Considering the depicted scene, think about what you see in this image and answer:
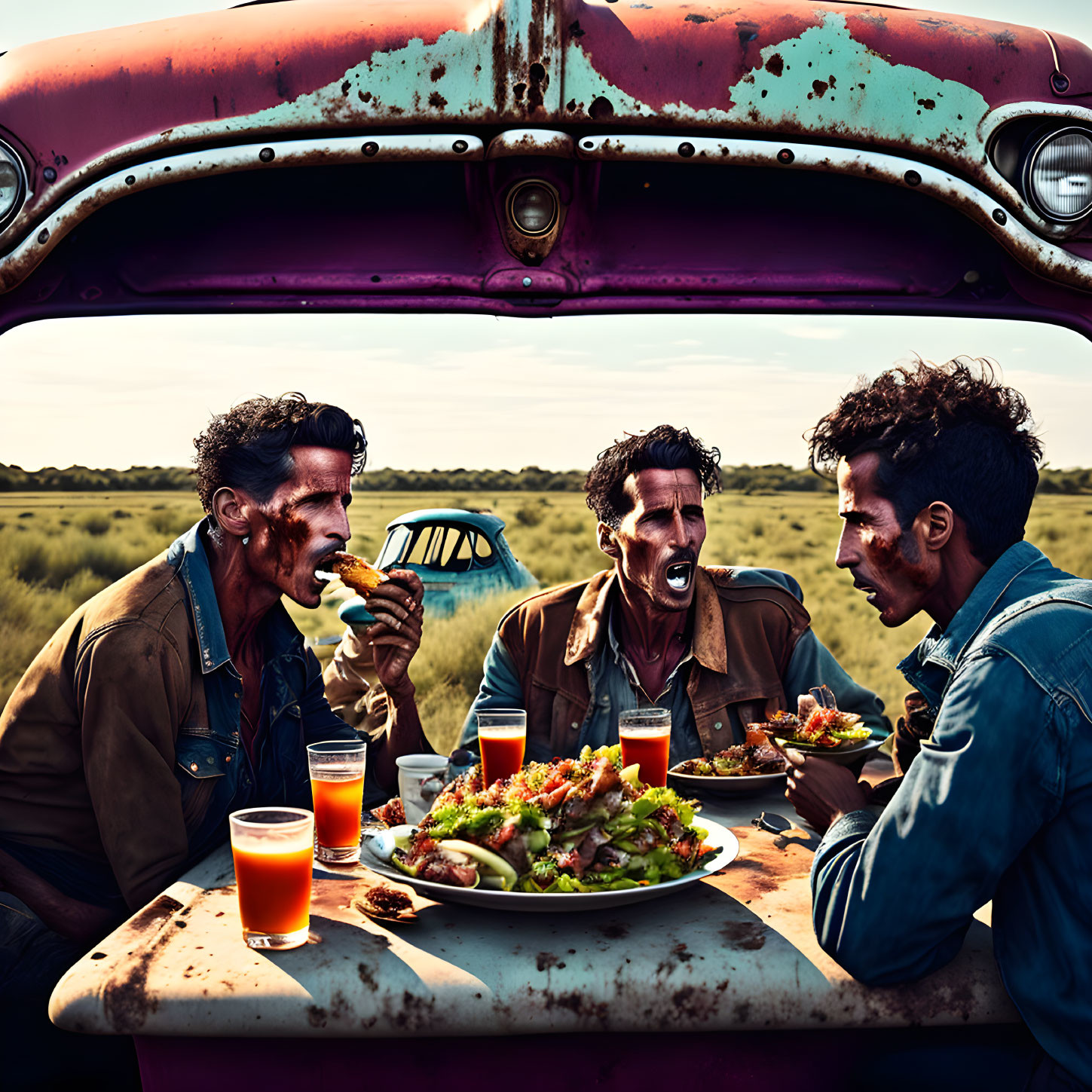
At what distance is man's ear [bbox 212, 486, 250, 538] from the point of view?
2.62 meters

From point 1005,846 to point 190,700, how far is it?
5.58 ft

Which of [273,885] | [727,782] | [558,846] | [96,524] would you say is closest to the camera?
[273,885]

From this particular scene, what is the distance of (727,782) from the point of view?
2.40 metres

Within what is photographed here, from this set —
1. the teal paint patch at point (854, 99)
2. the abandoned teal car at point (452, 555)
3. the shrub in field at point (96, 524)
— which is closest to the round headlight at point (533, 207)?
the teal paint patch at point (854, 99)

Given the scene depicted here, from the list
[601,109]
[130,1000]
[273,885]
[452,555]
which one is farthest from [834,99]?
[452,555]

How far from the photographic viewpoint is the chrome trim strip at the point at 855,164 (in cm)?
216

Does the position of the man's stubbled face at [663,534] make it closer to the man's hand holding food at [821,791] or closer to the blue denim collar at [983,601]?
the man's hand holding food at [821,791]

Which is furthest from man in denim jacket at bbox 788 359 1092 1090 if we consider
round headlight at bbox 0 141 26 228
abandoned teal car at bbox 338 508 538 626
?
abandoned teal car at bbox 338 508 538 626

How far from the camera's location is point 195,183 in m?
2.36

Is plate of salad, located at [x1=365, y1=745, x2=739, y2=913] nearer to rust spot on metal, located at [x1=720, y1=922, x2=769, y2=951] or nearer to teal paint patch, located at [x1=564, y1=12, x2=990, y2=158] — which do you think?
rust spot on metal, located at [x1=720, y1=922, x2=769, y2=951]

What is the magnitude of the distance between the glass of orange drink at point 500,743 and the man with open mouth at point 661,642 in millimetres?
693

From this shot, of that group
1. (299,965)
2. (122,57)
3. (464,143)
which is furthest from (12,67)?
(299,965)

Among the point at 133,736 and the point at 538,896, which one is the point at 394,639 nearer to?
the point at 133,736

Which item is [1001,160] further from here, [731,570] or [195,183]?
[195,183]
